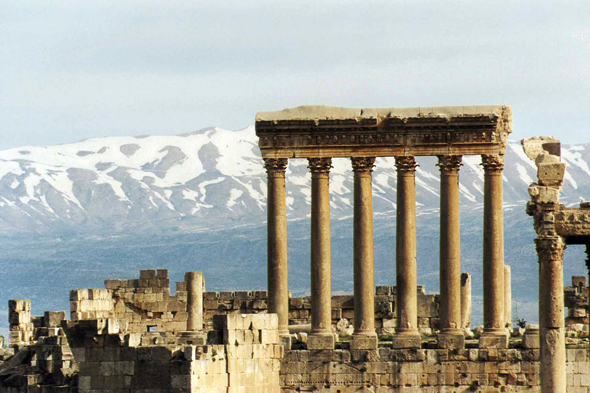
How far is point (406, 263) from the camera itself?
241 feet

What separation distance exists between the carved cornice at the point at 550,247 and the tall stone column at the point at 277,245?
73.4 feet

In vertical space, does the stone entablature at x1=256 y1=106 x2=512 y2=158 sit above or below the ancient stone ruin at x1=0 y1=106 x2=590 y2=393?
above

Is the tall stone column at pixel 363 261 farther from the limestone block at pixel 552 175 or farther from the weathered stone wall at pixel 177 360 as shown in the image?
the limestone block at pixel 552 175

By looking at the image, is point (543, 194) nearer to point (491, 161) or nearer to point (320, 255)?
point (491, 161)

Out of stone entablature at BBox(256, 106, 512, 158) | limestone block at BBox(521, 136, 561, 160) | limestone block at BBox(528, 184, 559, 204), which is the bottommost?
limestone block at BBox(528, 184, 559, 204)

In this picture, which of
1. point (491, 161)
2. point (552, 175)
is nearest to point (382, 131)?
point (491, 161)

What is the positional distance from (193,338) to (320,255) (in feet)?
24.9

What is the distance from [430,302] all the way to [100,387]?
18.0 meters

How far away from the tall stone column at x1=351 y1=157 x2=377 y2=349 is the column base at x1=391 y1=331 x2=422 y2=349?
0.83 m

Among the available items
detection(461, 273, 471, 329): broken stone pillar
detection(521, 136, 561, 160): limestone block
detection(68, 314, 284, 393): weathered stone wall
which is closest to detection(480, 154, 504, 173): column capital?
detection(461, 273, 471, 329): broken stone pillar

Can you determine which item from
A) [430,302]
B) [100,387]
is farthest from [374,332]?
[100,387]

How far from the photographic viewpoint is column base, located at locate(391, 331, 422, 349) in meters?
72.1

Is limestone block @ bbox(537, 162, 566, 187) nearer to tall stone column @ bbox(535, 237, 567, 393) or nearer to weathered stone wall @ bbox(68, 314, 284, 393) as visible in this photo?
tall stone column @ bbox(535, 237, 567, 393)

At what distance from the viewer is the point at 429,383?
235ft
